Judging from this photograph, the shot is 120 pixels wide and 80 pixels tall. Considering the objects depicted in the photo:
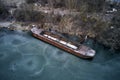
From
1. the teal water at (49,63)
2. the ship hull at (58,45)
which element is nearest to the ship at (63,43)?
the ship hull at (58,45)

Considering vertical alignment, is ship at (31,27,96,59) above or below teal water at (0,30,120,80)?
above

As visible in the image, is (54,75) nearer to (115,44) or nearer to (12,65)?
(12,65)

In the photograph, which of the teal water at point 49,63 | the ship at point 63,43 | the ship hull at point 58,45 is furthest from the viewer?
the ship hull at point 58,45

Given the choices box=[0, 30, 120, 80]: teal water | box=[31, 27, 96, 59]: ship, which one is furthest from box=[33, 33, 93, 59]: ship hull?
box=[0, 30, 120, 80]: teal water

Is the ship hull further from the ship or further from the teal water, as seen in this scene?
the teal water

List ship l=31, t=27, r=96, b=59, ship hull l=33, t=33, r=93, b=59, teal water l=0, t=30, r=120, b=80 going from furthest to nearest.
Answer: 1. ship hull l=33, t=33, r=93, b=59
2. ship l=31, t=27, r=96, b=59
3. teal water l=0, t=30, r=120, b=80

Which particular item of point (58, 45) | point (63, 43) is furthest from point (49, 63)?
point (63, 43)

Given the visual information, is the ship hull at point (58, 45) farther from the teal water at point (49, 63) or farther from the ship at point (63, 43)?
the teal water at point (49, 63)
